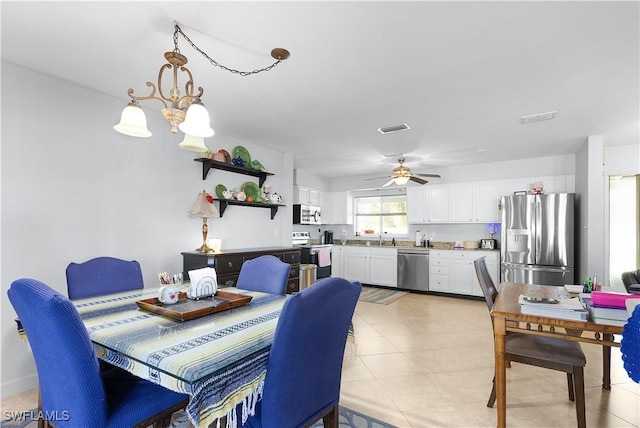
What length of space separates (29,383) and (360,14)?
3.55 metres

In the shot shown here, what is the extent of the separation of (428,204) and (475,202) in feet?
2.80

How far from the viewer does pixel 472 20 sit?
1844mm

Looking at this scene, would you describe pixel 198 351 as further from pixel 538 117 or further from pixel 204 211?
pixel 538 117

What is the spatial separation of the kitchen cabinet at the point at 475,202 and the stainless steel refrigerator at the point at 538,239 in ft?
1.50

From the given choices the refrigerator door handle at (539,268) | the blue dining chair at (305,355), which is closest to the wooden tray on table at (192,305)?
the blue dining chair at (305,355)

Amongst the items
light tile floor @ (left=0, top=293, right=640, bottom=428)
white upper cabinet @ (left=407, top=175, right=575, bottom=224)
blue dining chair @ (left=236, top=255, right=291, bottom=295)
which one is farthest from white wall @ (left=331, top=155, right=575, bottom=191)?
blue dining chair @ (left=236, top=255, right=291, bottom=295)

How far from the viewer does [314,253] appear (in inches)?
242

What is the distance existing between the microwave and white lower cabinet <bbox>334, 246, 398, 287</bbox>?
0.92 metres

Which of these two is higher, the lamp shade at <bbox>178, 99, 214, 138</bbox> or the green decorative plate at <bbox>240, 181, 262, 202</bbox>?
the lamp shade at <bbox>178, 99, 214, 138</bbox>

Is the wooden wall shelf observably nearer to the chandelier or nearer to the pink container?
the chandelier

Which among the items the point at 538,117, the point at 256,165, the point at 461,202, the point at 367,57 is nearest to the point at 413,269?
the point at 461,202

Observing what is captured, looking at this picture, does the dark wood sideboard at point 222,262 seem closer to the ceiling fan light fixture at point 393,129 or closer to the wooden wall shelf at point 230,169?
the wooden wall shelf at point 230,169

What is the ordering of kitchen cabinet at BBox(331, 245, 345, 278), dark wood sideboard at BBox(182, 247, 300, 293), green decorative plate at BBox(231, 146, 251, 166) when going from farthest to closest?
kitchen cabinet at BBox(331, 245, 345, 278) → green decorative plate at BBox(231, 146, 251, 166) → dark wood sideboard at BBox(182, 247, 300, 293)

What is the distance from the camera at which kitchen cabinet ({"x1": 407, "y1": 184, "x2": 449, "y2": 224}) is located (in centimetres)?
608
